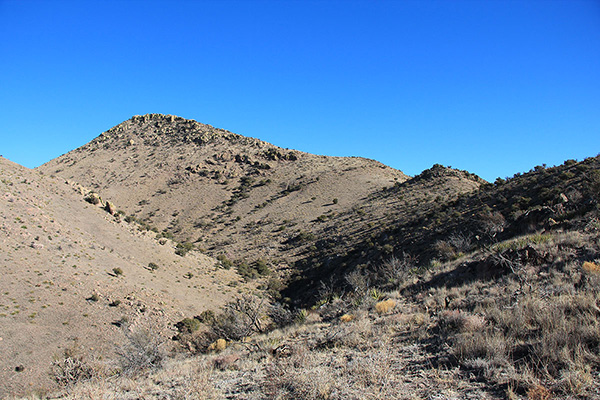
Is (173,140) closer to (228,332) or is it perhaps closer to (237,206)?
(237,206)

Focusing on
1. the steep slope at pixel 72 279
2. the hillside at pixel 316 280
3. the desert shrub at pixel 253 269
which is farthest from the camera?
the desert shrub at pixel 253 269

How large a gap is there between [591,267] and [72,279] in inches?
1105

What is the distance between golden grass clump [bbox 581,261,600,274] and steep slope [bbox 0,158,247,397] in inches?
833

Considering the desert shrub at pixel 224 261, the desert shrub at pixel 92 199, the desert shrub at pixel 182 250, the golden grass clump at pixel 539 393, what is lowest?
the golden grass clump at pixel 539 393

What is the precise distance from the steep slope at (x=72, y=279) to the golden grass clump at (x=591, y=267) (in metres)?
21.1

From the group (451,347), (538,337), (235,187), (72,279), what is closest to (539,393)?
(538,337)

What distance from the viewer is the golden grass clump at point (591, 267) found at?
293 inches

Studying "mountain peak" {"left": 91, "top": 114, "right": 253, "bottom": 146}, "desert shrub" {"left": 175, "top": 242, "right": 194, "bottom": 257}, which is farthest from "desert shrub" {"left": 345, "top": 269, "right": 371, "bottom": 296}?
"mountain peak" {"left": 91, "top": 114, "right": 253, "bottom": 146}

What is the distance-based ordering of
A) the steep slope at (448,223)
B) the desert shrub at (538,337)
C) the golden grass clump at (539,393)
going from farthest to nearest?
the steep slope at (448,223)
the desert shrub at (538,337)
the golden grass clump at (539,393)

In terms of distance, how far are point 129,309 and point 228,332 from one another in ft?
34.1

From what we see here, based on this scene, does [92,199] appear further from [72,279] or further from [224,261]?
[72,279]

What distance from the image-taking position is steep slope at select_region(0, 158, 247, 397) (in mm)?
17281

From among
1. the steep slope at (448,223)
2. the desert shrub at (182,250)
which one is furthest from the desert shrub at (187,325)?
the desert shrub at (182,250)

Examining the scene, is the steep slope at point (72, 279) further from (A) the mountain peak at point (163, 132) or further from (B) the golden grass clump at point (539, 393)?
(A) the mountain peak at point (163, 132)
